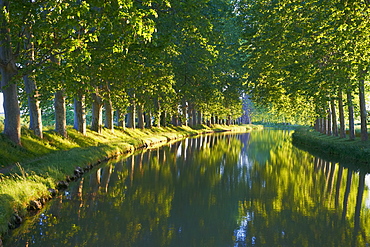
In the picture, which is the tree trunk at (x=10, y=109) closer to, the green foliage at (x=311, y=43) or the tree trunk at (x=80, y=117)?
the tree trunk at (x=80, y=117)

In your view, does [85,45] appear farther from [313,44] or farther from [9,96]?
[313,44]

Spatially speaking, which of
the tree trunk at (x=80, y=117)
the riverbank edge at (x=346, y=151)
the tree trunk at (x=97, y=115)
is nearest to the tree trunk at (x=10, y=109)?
the tree trunk at (x=80, y=117)

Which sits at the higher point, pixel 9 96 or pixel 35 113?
pixel 9 96

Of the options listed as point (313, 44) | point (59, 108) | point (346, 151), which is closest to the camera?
point (59, 108)

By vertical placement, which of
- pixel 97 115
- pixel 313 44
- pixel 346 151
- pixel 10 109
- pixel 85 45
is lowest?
pixel 346 151

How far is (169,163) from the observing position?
2184 centimetres

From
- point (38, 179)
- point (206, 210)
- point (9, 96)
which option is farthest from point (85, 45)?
point (206, 210)

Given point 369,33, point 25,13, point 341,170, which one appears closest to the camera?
point 25,13

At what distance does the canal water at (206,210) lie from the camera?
8.50 m

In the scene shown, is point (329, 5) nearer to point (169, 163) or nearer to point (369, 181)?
point (369, 181)

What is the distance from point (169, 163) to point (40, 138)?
738cm

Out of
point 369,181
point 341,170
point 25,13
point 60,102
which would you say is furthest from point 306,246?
point 60,102

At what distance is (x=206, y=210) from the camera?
11117mm

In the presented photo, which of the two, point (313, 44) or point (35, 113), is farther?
point (313, 44)
